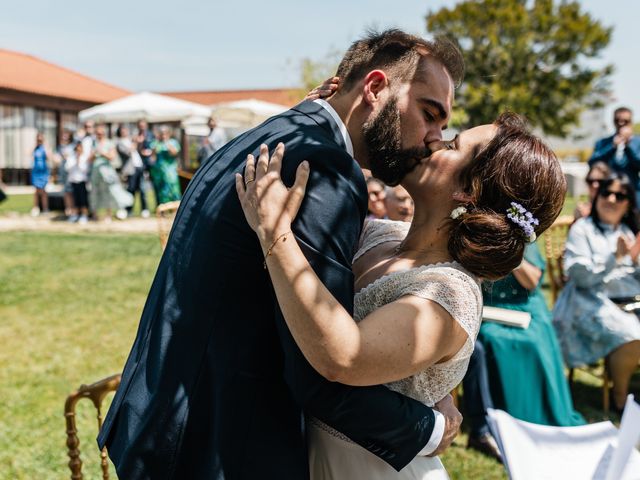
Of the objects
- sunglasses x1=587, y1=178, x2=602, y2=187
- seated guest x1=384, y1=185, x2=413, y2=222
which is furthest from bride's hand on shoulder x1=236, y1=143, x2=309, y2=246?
sunglasses x1=587, y1=178, x2=602, y2=187

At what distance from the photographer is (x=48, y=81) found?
3812 cm

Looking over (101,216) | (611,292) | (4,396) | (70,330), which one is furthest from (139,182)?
(611,292)

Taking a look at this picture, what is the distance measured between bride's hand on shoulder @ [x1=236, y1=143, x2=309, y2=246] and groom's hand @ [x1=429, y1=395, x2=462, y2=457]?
Answer: 0.83m

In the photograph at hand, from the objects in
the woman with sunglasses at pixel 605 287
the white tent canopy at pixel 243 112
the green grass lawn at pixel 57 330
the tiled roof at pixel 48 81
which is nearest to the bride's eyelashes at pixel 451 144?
the green grass lawn at pixel 57 330

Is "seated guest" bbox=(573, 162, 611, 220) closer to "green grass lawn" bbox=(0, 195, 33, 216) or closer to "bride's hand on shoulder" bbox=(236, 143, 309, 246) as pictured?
"bride's hand on shoulder" bbox=(236, 143, 309, 246)

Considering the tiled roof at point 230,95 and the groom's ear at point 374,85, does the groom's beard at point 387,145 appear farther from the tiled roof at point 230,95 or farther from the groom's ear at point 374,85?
the tiled roof at point 230,95

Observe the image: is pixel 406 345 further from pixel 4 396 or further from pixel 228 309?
pixel 4 396

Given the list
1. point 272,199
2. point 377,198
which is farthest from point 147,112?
point 272,199

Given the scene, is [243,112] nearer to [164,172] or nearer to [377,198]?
[164,172]

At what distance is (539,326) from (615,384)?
1.02 metres

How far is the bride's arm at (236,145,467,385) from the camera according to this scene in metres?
1.54

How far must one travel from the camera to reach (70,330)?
7652 millimetres

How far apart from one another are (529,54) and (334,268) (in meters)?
42.1

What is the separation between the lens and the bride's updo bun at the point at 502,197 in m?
1.94
